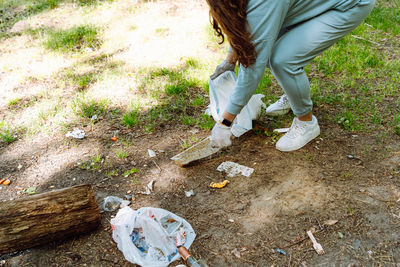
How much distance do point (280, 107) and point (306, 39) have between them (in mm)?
978

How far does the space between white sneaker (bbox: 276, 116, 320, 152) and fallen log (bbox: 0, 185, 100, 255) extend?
1.56 metres

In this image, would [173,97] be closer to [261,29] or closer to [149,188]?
[149,188]

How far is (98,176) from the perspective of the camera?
2.84 m

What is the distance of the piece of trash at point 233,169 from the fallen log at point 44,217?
41.0 inches

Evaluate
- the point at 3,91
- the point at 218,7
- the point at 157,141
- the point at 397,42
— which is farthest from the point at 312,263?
the point at 3,91

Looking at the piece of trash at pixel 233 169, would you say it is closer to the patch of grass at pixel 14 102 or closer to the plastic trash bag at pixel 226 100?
the plastic trash bag at pixel 226 100

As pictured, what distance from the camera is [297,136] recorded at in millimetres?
2822

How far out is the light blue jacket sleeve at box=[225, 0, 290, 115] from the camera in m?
1.97

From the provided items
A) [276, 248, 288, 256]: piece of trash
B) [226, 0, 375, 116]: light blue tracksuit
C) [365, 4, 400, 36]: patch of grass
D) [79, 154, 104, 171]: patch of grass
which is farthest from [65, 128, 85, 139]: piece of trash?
[365, 4, 400, 36]: patch of grass

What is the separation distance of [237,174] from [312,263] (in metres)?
0.91

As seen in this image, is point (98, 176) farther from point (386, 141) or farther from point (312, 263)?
point (386, 141)

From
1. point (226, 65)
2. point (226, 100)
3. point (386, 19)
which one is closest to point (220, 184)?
point (226, 100)

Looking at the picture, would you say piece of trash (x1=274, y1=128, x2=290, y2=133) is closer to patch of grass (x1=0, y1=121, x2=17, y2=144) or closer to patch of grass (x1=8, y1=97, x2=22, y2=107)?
patch of grass (x1=0, y1=121, x2=17, y2=144)

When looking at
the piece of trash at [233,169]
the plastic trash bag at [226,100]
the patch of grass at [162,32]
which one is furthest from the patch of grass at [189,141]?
the patch of grass at [162,32]
